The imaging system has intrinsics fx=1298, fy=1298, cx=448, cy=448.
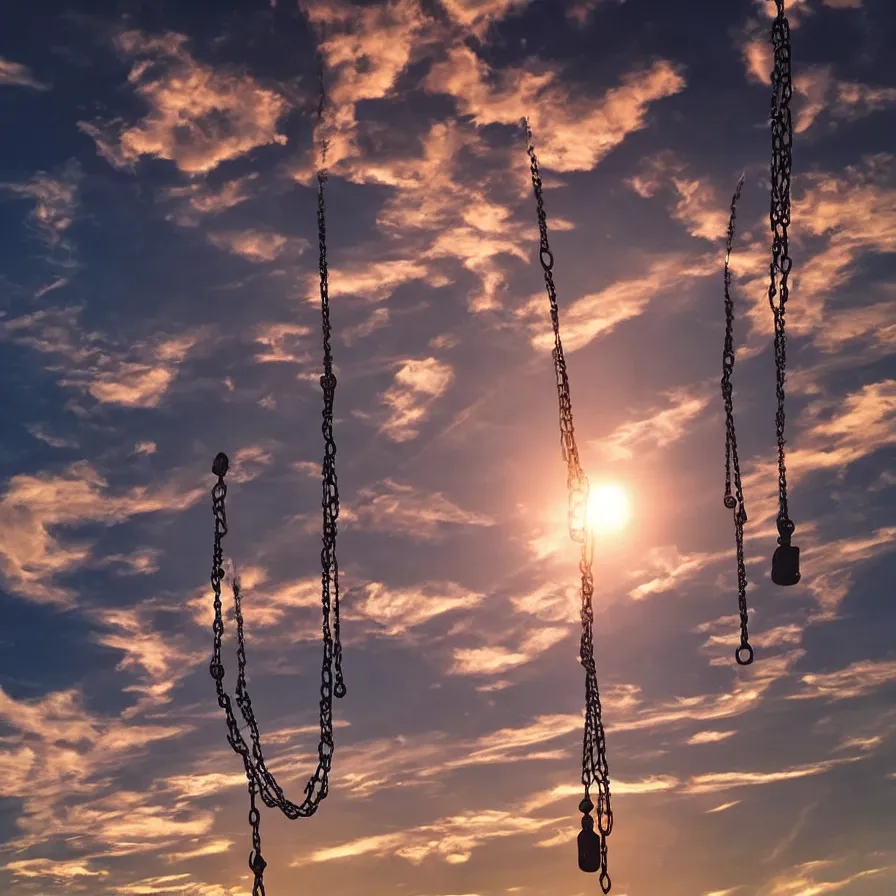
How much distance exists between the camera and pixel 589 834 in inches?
959

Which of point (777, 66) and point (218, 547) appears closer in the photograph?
point (777, 66)

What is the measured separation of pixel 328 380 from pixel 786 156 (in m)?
9.39

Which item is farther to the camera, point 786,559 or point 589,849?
point 786,559

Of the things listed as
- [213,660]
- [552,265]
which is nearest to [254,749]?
[213,660]

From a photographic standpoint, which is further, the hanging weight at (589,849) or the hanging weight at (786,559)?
the hanging weight at (786,559)

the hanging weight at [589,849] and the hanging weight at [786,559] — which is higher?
the hanging weight at [786,559]

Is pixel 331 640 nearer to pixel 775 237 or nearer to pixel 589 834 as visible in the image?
pixel 589 834

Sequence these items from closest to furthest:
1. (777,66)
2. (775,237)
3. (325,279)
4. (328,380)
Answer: (777,66), (775,237), (328,380), (325,279)

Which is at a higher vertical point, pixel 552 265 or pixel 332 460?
pixel 552 265

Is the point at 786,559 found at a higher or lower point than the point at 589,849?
higher

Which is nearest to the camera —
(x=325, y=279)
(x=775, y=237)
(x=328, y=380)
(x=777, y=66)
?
(x=777, y=66)

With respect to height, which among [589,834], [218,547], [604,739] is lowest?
[589,834]

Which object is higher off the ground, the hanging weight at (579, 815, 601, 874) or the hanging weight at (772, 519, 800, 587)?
the hanging weight at (772, 519, 800, 587)

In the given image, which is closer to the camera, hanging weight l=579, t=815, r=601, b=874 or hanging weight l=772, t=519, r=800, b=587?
hanging weight l=579, t=815, r=601, b=874
